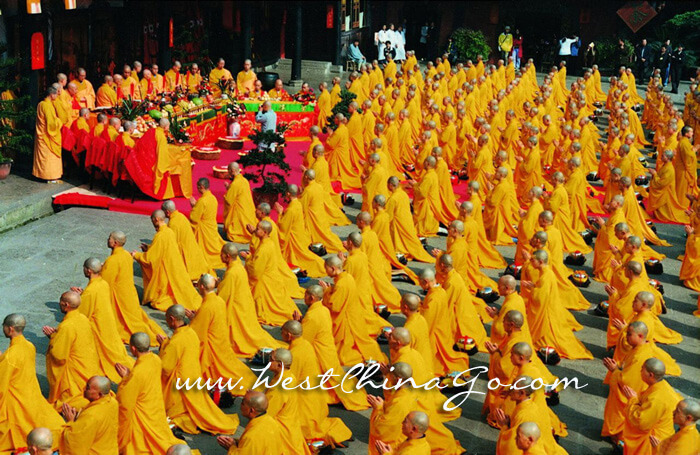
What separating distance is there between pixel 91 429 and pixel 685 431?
5.03m

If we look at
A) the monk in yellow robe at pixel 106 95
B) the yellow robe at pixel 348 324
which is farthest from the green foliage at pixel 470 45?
the yellow robe at pixel 348 324

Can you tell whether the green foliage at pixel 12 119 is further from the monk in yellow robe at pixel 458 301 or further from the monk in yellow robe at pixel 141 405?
the monk in yellow robe at pixel 141 405

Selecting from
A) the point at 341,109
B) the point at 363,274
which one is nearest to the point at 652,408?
the point at 363,274

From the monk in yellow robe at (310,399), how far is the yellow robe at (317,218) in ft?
18.2

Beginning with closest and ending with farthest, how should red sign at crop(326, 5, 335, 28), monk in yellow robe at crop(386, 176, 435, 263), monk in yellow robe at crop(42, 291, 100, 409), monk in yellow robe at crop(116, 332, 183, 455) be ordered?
monk in yellow robe at crop(116, 332, 183, 455)
monk in yellow robe at crop(42, 291, 100, 409)
monk in yellow robe at crop(386, 176, 435, 263)
red sign at crop(326, 5, 335, 28)

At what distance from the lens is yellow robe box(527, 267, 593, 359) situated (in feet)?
36.4

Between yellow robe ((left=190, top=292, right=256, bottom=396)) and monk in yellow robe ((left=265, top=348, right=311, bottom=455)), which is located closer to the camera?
monk in yellow robe ((left=265, top=348, right=311, bottom=455))

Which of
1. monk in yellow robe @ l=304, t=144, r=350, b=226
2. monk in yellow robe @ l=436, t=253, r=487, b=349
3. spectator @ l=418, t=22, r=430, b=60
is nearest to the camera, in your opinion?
monk in yellow robe @ l=436, t=253, r=487, b=349

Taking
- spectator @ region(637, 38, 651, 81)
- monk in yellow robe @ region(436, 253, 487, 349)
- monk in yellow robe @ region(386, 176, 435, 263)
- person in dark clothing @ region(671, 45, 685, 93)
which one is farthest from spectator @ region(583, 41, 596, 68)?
monk in yellow robe @ region(436, 253, 487, 349)

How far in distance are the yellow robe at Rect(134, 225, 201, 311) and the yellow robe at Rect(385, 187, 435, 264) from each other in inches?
141

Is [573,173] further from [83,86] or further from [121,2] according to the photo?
[121,2]

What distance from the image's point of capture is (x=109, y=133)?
54.7 ft

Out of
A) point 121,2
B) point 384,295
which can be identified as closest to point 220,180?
point 384,295

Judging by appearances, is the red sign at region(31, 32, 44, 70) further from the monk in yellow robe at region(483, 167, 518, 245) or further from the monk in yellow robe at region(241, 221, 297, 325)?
the monk in yellow robe at region(483, 167, 518, 245)
